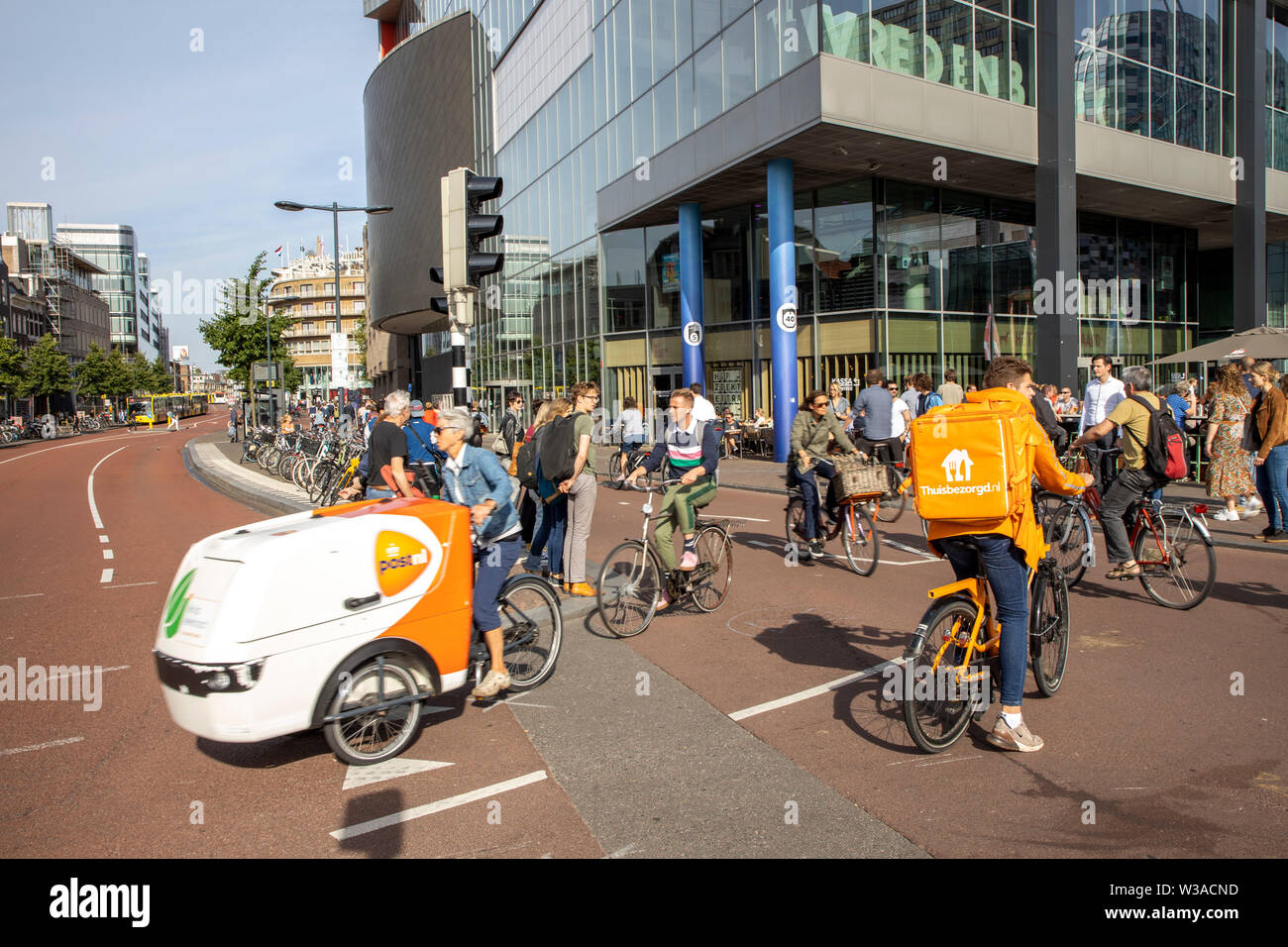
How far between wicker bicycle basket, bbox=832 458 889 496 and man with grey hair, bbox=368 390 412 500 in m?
4.10

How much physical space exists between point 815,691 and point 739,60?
61.6 ft

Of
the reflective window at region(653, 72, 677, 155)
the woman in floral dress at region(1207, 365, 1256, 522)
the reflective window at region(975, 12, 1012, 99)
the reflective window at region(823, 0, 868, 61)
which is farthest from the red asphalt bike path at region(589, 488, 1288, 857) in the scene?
the reflective window at region(653, 72, 677, 155)

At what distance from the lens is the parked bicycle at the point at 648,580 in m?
6.81

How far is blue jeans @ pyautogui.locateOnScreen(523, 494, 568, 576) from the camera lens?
A: 8.42 m

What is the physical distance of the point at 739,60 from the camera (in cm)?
2062

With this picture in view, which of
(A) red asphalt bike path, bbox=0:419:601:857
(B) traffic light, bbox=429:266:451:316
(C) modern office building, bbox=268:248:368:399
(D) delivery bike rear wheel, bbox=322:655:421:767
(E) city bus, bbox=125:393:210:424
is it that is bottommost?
(A) red asphalt bike path, bbox=0:419:601:857

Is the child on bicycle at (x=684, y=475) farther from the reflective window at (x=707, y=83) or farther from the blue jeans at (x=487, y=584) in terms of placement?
the reflective window at (x=707, y=83)

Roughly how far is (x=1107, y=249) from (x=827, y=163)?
1205 cm

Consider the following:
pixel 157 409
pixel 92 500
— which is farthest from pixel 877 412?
pixel 157 409

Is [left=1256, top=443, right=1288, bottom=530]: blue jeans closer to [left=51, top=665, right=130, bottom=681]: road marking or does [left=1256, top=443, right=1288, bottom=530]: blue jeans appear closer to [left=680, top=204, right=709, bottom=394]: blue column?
[left=51, top=665, right=130, bottom=681]: road marking

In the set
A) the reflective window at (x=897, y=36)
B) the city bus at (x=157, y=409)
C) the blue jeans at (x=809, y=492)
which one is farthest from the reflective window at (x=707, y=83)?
the city bus at (x=157, y=409)

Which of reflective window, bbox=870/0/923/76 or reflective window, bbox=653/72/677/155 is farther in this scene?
reflective window, bbox=653/72/677/155

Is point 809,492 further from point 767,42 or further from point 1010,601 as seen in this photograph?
point 767,42
